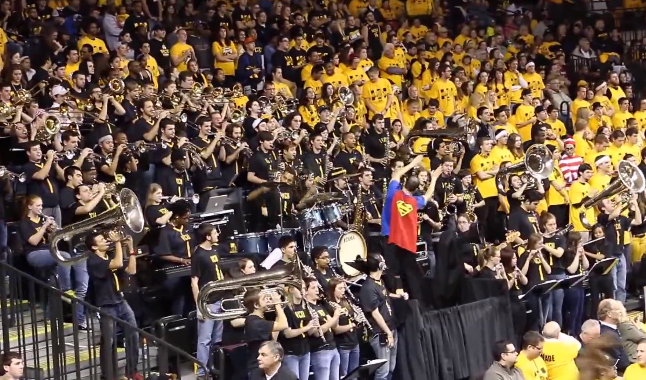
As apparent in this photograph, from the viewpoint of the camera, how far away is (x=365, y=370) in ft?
43.7

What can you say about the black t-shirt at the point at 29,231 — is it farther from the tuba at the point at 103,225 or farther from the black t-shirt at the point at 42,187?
the black t-shirt at the point at 42,187

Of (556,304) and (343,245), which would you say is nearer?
(343,245)

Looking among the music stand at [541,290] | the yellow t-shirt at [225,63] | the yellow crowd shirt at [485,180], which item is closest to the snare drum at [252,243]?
the music stand at [541,290]

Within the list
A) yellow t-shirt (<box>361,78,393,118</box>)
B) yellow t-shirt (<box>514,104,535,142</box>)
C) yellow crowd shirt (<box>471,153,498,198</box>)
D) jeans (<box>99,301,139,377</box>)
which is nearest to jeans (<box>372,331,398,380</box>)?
jeans (<box>99,301,139,377</box>)

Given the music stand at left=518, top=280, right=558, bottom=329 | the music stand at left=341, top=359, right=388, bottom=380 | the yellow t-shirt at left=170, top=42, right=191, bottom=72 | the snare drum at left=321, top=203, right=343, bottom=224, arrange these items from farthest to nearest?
the yellow t-shirt at left=170, top=42, right=191, bottom=72
the snare drum at left=321, top=203, right=343, bottom=224
the music stand at left=518, top=280, right=558, bottom=329
the music stand at left=341, top=359, right=388, bottom=380

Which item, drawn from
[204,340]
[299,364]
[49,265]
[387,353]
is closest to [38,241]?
[49,265]

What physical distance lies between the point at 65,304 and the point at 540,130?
8439 mm

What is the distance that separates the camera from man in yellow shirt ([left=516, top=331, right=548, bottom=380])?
43.5 ft

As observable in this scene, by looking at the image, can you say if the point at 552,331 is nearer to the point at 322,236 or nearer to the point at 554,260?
the point at 554,260

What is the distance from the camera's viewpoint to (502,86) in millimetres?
22516

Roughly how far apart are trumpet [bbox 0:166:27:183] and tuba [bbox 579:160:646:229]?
25.7 feet

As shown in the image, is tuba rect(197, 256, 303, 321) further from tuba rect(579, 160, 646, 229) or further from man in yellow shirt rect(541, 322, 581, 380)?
tuba rect(579, 160, 646, 229)

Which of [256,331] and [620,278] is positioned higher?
[256,331]

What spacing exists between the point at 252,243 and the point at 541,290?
3583 mm
